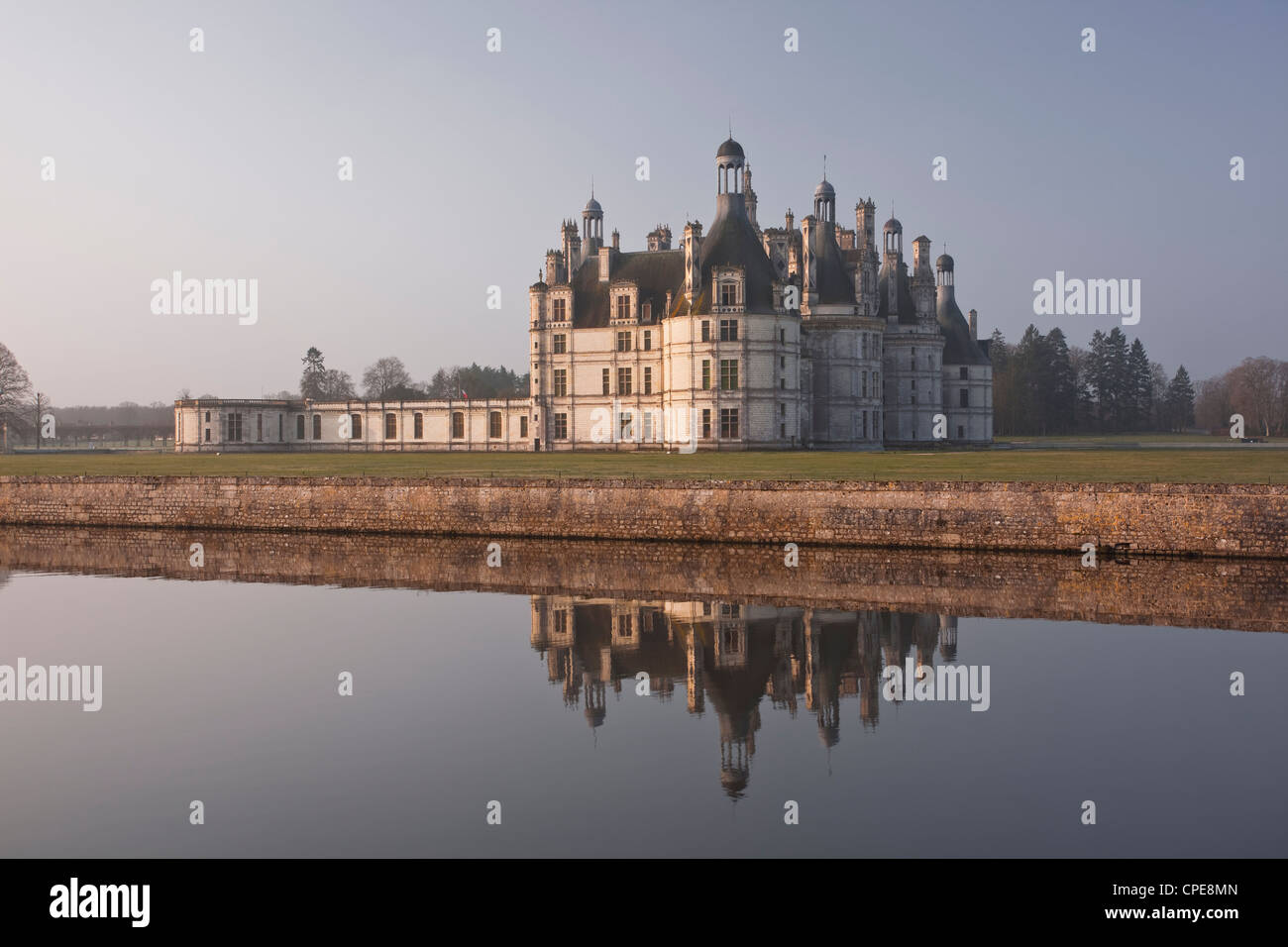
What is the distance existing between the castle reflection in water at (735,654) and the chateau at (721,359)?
1640 inches

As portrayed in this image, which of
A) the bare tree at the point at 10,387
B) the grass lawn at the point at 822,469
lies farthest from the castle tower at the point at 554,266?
the bare tree at the point at 10,387

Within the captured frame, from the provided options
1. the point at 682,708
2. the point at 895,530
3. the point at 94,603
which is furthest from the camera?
the point at 895,530

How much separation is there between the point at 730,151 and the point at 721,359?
12938 mm

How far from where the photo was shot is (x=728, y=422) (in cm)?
6412

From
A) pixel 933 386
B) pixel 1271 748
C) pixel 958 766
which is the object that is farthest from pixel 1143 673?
pixel 933 386

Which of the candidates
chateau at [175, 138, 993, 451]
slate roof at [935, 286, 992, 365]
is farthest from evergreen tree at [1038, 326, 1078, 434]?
slate roof at [935, 286, 992, 365]

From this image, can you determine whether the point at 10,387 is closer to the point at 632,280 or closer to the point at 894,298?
the point at 632,280

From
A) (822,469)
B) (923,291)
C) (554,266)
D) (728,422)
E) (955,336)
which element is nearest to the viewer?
(822,469)

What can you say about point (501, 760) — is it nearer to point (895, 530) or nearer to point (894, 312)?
point (895, 530)

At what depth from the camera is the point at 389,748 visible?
1345 centimetres

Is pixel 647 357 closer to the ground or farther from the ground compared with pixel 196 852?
farther from the ground

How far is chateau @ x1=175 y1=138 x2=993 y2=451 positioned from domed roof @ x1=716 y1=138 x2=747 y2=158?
0.37ft

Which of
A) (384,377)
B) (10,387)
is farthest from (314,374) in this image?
(10,387)

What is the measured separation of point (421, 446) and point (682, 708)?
7096cm
